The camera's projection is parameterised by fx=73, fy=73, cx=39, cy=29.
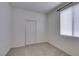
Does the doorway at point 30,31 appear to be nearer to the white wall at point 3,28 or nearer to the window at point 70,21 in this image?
the white wall at point 3,28

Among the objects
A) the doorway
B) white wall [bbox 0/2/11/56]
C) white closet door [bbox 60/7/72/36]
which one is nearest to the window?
white closet door [bbox 60/7/72/36]

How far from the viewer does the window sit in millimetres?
2732

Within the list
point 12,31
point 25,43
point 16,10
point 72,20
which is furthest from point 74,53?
point 16,10

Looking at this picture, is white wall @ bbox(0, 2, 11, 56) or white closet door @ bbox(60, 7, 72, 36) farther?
white closet door @ bbox(60, 7, 72, 36)

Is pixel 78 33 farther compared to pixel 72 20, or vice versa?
pixel 72 20

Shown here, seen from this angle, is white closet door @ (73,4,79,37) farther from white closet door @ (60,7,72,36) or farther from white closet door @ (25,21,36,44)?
white closet door @ (25,21,36,44)

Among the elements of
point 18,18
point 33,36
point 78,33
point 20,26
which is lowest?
point 33,36

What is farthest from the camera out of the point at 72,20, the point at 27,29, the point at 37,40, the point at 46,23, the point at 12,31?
the point at 46,23

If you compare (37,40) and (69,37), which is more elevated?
(69,37)

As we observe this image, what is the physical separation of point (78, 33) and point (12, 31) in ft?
11.2

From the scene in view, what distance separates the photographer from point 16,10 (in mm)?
4453

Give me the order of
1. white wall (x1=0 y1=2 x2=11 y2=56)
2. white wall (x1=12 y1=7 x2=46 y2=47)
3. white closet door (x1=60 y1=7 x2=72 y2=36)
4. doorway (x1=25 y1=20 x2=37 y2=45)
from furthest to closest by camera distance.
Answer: doorway (x1=25 y1=20 x2=37 y2=45) → white wall (x1=12 y1=7 x2=46 y2=47) → white closet door (x1=60 y1=7 x2=72 y2=36) → white wall (x1=0 y1=2 x2=11 y2=56)

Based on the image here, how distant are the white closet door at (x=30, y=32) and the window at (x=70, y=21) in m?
2.21

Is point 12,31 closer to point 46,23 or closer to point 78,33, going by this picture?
point 46,23
